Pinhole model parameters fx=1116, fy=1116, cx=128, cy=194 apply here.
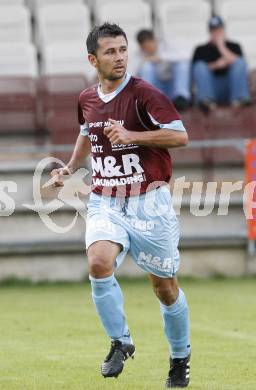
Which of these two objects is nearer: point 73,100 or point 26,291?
point 26,291

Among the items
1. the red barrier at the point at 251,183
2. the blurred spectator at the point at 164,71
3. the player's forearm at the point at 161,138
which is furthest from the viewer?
the blurred spectator at the point at 164,71

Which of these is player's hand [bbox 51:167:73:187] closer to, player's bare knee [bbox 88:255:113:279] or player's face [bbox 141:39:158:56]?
player's bare knee [bbox 88:255:113:279]

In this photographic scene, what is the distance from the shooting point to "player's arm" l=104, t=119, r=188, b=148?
6540 mm

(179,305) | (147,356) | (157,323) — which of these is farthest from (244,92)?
(179,305)

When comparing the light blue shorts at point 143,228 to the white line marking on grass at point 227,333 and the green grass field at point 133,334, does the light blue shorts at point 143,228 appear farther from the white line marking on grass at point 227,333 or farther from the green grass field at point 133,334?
the white line marking on grass at point 227,333

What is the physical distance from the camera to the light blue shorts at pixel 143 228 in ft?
22.8

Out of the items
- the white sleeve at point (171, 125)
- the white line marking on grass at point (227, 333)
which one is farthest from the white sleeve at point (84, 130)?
the white line marking on grass at point (227, 333)

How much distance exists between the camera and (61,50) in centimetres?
1667

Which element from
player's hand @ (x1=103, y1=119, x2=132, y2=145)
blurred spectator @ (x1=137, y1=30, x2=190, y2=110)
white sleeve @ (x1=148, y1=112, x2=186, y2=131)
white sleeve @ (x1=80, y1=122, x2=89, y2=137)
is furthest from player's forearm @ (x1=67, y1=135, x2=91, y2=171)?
blurred spectator @ (x1=137, y1=30, x2=190, y2=110)

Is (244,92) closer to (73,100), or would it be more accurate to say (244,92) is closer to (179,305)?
(73,100)

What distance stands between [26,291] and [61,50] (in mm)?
4553

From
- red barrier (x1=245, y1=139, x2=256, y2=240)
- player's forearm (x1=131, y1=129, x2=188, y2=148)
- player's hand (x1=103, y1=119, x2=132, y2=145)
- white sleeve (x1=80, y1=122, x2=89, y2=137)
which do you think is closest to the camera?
player's hand (x1=103, y1=119, x2=132, y2=145)

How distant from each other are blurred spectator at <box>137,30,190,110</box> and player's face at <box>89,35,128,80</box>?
758cm

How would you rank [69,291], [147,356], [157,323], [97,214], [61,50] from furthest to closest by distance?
[61,50], [69,291], [157,323], [147,356], [97,214]
